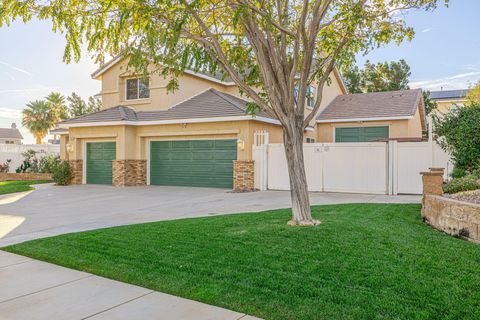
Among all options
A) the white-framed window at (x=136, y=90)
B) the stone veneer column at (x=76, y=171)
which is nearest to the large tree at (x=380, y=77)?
the white-framed window at (x=136, y=90)

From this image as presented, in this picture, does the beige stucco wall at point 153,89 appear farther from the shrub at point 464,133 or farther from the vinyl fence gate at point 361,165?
the shrub at point 464,133

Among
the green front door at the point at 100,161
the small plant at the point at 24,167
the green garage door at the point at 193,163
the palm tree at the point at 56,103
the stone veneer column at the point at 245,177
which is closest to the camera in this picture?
the stone veneer column at the point at 245,177

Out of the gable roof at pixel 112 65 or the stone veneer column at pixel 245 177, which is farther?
the gable roof at pixel 112 65

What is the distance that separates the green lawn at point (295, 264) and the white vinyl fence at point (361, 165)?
19.4 feet

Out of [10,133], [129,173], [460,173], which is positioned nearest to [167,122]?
[129,173]

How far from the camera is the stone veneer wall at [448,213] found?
20.0 feet

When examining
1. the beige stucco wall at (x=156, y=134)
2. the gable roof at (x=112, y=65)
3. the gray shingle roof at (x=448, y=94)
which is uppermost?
the gray shingle roof at (x=448, y=94)

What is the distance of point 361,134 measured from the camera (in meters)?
20.8

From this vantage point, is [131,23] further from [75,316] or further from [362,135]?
[362,135]

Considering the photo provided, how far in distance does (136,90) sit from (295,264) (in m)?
17.6

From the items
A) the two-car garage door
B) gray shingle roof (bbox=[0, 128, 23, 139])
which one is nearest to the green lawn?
the two-car garage door

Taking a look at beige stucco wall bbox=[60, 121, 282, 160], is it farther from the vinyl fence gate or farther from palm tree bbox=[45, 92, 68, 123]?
palm tree bbox=[45, 92, 68, 123]

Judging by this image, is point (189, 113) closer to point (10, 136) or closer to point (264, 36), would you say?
point (264, 36)

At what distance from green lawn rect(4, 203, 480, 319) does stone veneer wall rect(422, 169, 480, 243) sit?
0.24m
